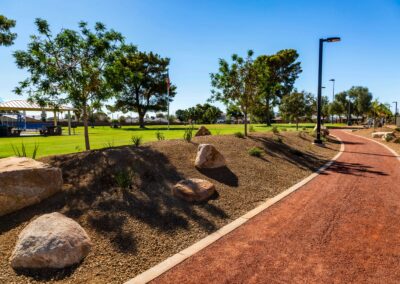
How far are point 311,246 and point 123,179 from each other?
4.27 m

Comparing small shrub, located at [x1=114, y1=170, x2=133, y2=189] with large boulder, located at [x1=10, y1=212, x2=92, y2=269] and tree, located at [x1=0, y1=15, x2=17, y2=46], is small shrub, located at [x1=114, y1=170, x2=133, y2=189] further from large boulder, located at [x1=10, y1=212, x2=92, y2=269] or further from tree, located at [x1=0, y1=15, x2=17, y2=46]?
tree, located at [x1=0, y1=15, x2=17, y2=46]

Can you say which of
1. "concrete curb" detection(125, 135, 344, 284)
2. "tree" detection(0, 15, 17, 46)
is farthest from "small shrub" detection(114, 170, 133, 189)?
"tree" detection(0, 15, 17, 46)

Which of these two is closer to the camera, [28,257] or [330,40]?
[28,257]

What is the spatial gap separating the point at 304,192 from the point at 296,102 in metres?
25.4

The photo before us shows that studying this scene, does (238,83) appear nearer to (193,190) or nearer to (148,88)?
(193,190)

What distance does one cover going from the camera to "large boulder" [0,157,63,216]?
582cm

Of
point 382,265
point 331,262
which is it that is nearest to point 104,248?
point 331,262

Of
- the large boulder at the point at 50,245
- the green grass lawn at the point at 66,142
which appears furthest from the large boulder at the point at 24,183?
the green grass lawn at the point at 66,142

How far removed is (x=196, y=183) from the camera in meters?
7.42

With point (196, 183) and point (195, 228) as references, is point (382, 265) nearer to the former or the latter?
point (195, 228)

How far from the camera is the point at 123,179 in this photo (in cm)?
685

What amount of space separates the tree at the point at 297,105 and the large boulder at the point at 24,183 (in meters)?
29.2

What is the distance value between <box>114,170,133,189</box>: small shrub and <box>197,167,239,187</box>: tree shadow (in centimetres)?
254

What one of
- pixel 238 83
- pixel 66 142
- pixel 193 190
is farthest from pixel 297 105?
pixel 193 190
